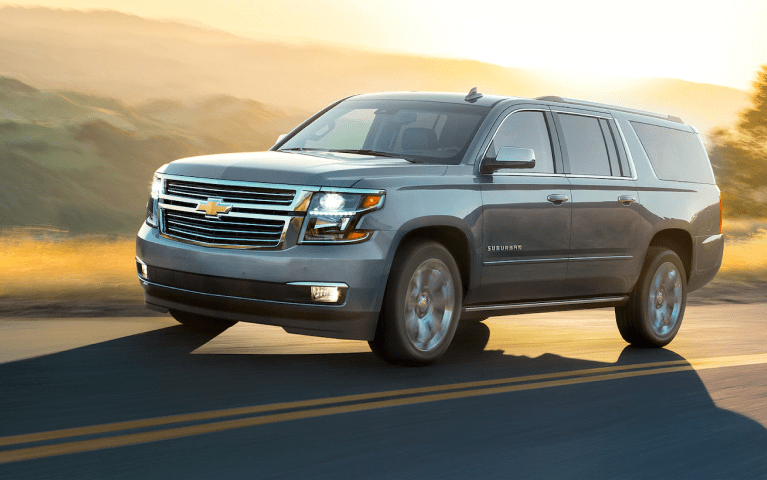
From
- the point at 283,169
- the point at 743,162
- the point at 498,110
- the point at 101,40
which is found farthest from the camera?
the point at 101,40

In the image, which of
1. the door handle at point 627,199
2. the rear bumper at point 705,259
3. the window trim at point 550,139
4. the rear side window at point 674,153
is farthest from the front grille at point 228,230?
the rear bumper at point 705,259

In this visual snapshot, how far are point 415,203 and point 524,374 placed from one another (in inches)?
60.7

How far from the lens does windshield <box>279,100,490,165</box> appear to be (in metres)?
8.55

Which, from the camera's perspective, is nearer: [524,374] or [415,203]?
[415,203]

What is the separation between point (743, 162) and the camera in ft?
172

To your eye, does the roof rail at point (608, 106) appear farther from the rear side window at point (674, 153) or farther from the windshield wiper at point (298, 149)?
the windshield wiper at point (298, 149)

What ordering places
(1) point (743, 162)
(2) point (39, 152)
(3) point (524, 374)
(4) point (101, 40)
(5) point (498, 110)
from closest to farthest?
(3) point (524, 374), (5) point (498, 110), (1) point (743, 162), (2) point (39, 152), (4) point (101, 40)

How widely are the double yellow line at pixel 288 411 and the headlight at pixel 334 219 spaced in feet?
3.45

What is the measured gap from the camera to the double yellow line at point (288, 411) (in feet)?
17.5

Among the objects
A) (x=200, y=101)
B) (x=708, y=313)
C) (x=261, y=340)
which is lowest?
(x=200, y=101)

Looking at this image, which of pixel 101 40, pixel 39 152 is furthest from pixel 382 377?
pixel 101 40

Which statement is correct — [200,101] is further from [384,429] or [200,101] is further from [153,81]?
[384,429]

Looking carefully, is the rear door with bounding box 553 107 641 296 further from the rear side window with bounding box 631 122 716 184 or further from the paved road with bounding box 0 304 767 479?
the paved road with bounding box 0 304 767 479

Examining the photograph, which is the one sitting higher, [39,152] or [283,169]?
[283,169]
